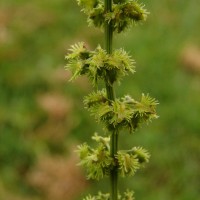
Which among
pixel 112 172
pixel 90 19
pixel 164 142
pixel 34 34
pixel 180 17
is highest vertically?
pixel 180 17

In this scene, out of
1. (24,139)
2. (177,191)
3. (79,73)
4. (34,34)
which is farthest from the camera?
(34,34)

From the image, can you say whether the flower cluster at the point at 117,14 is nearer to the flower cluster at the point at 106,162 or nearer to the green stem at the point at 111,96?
the green stem at the point at 111,96

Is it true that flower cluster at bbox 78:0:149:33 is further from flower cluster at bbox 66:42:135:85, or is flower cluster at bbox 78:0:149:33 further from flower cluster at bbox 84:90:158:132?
flower cluster at bbox 84:90:158:132

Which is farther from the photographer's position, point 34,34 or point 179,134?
point 34,34

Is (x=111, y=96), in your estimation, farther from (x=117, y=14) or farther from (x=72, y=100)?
(x=72, y=100)

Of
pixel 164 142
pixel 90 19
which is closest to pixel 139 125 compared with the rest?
pixel 90 19

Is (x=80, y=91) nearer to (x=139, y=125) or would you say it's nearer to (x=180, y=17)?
(x=180, y=17)

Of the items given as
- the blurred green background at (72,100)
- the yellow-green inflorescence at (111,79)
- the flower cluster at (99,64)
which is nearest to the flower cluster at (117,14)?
the yellow-green inflorescence at (111,79)

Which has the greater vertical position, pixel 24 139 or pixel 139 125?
pixel 24 139
